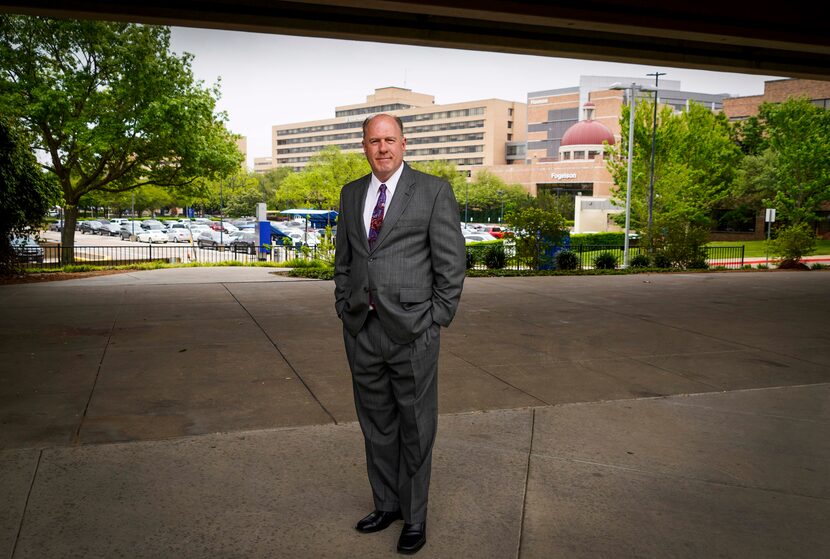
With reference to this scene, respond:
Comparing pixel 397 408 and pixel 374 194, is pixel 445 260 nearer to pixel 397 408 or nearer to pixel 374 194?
pixel 374 194

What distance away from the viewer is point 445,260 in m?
3.34

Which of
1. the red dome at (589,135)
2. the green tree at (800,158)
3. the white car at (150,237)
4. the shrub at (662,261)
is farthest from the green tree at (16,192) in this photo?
the red dome at (589,135)

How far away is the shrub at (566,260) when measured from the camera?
21219 mm

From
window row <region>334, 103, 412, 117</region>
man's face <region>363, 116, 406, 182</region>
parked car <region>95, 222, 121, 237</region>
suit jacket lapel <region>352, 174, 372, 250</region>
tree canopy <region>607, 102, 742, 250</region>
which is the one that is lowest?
parked car <region>95, 222, 121, 237</region>

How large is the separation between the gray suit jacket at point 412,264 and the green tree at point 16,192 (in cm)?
1505

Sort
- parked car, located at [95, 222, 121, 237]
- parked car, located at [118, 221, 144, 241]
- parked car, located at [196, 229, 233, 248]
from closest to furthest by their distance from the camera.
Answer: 1. parked car, located at [196, 229, 233, 248]
2. parked car, located at [118, 221, 144, 241]
3. parked car, located at [95, 222, 121, 237]

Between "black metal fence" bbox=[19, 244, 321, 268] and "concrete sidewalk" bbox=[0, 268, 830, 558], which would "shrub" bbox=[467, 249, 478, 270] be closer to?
"black metal fence" bbox=[19, 244, 321, 268]

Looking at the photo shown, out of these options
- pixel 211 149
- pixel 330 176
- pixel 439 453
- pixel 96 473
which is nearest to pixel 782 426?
pixel 439 453

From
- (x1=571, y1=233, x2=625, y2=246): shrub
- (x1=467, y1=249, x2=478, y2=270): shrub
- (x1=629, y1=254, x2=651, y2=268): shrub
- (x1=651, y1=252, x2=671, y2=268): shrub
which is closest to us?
(x1=467, y1=249, x2=478, y2=270): shrub

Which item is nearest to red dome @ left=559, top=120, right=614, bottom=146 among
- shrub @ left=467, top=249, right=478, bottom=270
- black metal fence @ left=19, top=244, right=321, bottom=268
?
black metal fence @ left=19, top=244, right=321, bottom=268

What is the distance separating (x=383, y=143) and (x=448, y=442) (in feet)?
7.66

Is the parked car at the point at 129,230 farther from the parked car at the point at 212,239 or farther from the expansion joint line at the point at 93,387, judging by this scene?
the expansion joint line at the point at 93,387

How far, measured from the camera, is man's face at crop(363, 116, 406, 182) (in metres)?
3.31

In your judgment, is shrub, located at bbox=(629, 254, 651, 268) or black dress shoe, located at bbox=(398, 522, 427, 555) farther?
shrub, located at bbox=(629, 254, 651, 268)
